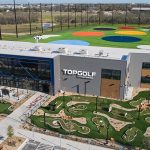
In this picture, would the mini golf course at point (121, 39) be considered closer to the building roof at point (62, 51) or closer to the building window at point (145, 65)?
the building roof at point (62, 51)

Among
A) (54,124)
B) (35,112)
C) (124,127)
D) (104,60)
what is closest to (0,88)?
(35,112)

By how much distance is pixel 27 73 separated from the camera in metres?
59.5

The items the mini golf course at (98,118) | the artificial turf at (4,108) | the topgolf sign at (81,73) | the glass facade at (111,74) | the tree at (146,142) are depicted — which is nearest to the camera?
the tree at (146,142)

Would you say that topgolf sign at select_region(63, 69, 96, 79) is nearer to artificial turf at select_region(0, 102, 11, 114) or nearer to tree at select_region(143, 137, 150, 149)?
artificial turf at select_region(0, 102, 11, 114)

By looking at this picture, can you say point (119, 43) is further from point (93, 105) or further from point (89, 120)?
point (89, 120)

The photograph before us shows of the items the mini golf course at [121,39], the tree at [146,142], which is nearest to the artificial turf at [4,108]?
the tree at [146,142]

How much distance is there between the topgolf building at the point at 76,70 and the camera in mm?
56375

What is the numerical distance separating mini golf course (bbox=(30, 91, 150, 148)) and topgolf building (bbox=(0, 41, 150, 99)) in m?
3.10

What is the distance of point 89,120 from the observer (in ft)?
157

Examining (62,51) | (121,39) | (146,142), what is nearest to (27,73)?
(62,51)

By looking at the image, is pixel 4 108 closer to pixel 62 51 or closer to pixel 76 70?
pixel 76 70

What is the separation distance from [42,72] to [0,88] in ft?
36.5

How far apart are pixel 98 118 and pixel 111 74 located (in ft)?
38.5

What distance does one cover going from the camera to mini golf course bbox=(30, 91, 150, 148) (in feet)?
144
